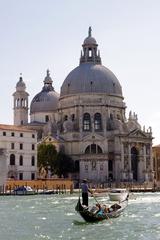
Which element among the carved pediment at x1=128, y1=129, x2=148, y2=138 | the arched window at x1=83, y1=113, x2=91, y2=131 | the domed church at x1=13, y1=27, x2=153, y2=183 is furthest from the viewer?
the arched window at x1=83, y1=113, x2=91, y2=131

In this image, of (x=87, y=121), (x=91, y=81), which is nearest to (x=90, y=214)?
(x=87, y=121)

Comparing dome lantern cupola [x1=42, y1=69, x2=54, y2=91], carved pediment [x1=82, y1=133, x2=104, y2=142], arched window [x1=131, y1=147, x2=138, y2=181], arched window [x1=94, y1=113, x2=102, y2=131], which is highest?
dome lantern cupola [x1=42, y1=69, x2=54, y2=91]

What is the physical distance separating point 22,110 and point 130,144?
2204 cm

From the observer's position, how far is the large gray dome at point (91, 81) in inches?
3597

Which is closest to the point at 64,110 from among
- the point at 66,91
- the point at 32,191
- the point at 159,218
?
the point at 66,91

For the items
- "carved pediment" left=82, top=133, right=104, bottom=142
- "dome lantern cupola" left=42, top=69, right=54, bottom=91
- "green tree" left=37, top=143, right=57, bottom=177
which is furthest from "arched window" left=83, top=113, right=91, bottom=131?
"dome lantern cupola" left=42, top=69, right=54, bottom=91

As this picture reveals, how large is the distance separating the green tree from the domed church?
13.9 ft

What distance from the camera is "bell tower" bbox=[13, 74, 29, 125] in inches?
3920

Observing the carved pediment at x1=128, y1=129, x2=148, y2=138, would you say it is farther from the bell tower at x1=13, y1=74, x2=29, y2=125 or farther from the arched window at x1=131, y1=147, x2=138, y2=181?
the bell tower at x1=13, y1=74, x2=29, y2=125

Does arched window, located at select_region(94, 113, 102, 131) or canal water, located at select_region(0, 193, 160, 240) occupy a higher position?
arched window, located at select_region(94, 113, 102, 131)

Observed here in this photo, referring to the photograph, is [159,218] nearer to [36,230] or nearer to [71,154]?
[36,230]

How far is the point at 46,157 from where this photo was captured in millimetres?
82562

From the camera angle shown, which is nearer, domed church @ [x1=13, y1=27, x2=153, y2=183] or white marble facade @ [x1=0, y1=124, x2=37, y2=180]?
white marble facade @ [x1=0, y1=124, x2=37, y2=180]

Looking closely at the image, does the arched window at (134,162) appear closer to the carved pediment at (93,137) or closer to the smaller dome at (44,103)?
the carved pediment at (93,137)
